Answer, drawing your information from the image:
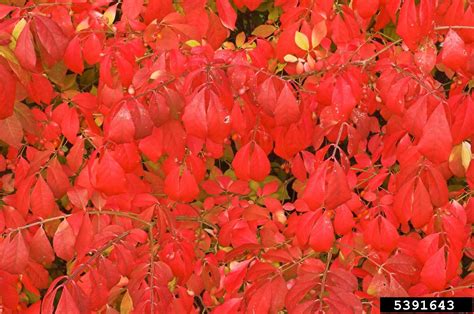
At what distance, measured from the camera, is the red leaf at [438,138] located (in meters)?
1.20

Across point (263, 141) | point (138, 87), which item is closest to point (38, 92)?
point (138, 87)

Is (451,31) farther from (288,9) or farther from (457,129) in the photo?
(288,9)

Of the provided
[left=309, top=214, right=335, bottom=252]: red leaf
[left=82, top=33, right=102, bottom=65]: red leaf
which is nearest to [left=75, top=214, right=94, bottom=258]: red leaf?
[left=82, top=33, right=102, bottom=65]: red leaf

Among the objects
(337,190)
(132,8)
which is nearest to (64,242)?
(132,8)

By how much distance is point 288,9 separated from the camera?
1.73 meters

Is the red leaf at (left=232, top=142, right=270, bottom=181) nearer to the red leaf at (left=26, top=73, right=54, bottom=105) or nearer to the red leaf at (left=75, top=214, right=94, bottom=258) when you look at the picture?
the red leaf at (left=75, top=214, right=94, bottom=258)

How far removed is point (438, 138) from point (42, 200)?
32.9 inches

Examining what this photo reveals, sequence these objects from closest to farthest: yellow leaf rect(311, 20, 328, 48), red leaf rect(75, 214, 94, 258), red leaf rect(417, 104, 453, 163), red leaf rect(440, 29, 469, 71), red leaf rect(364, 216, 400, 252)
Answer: red leaf rect(417, 104, 453, 163), red leaf rect(440, 29, 469, 71), red leaf rect(364, 216, 400, 252), red leaf rect(75, 214, 94, 258), yellow leaf rect(311, 20, 328, 48)

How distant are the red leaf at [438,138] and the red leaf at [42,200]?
793 millimetres

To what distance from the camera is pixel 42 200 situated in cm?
159

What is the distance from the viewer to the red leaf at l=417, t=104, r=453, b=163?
1196mm

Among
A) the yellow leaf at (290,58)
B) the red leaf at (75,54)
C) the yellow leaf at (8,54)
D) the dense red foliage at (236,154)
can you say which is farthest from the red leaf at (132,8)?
the yellow leaf at (290,58)

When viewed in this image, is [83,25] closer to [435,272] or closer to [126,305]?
[126,305]

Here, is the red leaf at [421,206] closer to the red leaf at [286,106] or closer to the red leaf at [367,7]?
the red leaf at [286,106]
